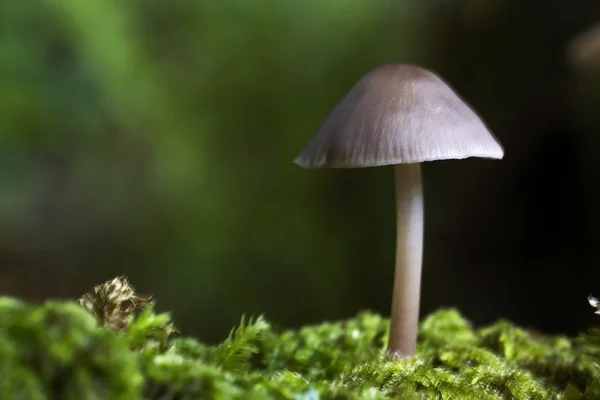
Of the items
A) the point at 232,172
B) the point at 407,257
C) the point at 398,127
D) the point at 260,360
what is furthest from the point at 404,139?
the point at 232,172

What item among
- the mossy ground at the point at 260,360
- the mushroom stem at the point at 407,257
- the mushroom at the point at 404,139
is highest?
the mushroom at the point at 404,139

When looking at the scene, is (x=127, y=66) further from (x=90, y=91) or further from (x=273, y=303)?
(x=273, y=303)

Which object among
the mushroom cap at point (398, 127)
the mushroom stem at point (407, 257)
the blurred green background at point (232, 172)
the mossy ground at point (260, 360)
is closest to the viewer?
the mossy ground at point (260, 360)

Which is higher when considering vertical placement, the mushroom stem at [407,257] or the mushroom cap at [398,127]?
the mushroom cap at [398,127]

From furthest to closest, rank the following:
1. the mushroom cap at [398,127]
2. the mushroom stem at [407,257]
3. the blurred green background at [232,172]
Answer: the blurred green background at [232,172]
the mushroom stem at [407,257]
the mushroom cap at [398,127]

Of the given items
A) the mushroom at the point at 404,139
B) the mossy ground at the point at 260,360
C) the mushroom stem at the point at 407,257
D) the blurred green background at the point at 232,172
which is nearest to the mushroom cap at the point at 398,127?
the mushroom at the point at 404,139

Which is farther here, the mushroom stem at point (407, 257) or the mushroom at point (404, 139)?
the mushroom stem at point (407, 257)

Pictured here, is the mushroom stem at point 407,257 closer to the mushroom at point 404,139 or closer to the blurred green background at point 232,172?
the mushroom at point 404,139
